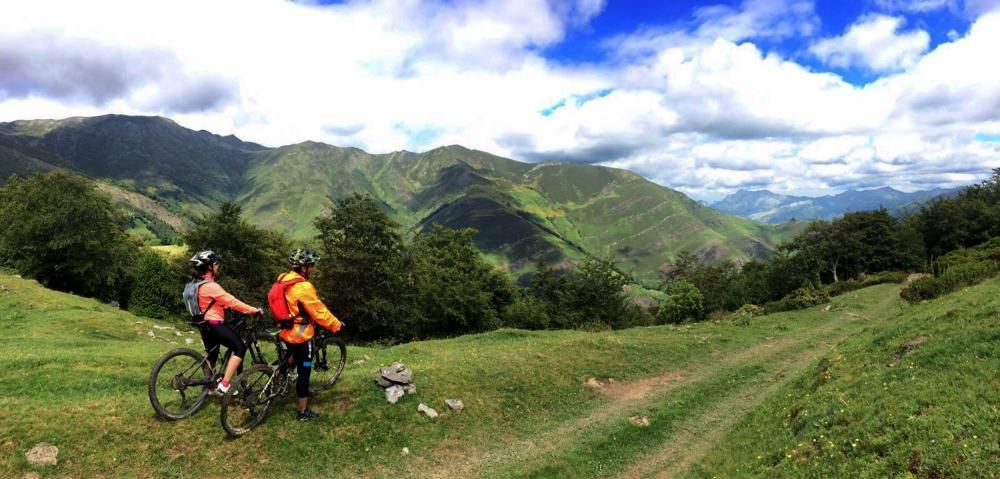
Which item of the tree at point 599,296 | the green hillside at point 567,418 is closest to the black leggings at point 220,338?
the green hillside at point 567,418

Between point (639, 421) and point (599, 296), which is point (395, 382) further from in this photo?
point (599, 296)

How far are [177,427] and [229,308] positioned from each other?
320 centimetres

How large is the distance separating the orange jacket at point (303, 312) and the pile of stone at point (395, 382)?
3.83m

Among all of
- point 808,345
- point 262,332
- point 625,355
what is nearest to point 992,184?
point 808,345

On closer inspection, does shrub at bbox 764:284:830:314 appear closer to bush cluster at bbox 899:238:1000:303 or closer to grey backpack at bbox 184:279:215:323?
bush cluster at bbox 899:238:1000:303

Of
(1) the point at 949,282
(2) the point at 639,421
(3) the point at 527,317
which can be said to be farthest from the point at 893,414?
(3) the point at 527,317

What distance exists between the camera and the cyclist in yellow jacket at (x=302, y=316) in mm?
11688

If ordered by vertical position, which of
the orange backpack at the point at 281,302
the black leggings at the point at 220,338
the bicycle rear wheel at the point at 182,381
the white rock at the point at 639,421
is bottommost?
the white rock at the point at 639,421

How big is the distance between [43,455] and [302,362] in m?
5.25

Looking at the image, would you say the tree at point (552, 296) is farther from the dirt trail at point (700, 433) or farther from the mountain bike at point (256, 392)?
the mountain bike at point (256, 392)

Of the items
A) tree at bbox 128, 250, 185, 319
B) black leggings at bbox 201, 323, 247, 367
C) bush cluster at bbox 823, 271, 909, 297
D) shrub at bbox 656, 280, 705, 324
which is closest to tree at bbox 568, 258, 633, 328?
shrub at bbox 656, 280, 705, 324

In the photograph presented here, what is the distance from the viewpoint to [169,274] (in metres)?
52.7

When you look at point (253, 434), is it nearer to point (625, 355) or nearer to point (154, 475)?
point (154, 475)

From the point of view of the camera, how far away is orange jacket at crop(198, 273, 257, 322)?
35.7ft
